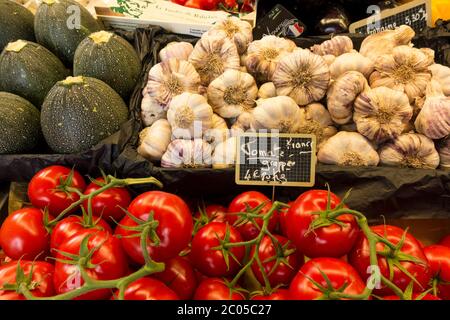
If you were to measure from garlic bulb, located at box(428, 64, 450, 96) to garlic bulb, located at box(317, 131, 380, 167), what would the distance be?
0.37 meters

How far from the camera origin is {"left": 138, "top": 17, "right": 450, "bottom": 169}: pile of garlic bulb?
126 centimetres

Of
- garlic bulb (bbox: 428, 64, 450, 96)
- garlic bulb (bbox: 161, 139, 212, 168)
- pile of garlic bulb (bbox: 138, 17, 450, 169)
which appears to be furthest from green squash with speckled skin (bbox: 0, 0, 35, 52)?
garlic bulb (bbox: 428, 64, 450, 96)

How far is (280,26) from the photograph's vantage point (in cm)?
180

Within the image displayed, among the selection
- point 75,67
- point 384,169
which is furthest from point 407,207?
point 75,67

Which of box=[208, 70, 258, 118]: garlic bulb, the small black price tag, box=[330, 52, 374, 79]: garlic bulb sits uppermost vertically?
the small black price tag

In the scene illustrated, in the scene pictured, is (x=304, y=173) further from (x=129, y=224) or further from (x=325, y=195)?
(x=129, y=224)

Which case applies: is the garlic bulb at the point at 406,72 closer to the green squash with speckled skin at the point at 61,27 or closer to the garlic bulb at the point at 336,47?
the garlic bulb at the point at 336,47

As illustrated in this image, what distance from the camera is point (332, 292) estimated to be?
70cm

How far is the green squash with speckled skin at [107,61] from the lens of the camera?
1.49 metres

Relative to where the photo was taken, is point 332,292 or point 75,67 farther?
point 75,67

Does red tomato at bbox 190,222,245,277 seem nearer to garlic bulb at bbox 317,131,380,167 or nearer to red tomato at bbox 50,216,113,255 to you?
red tomato at bbox 50,216,113,255

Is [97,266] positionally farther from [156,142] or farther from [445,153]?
[445,153]

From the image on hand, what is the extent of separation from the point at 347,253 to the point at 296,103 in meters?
0.60

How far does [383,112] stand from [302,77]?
10.8 inches
